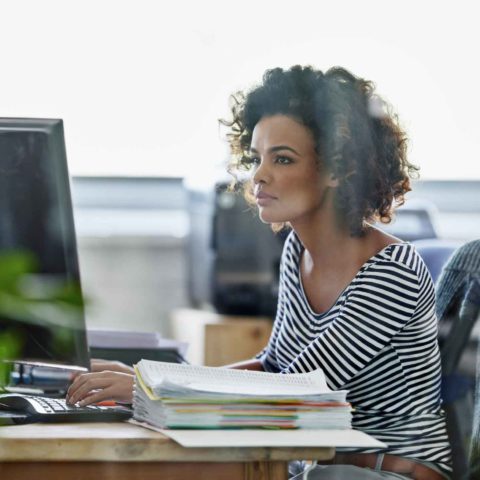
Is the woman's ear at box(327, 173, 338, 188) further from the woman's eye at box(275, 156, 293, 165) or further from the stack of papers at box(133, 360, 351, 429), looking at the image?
the stack of papers at box(133, 360, 351, 429)

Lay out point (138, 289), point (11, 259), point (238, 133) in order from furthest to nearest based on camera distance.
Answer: point (138, 289)
point (238, 133)
point (11, 259)

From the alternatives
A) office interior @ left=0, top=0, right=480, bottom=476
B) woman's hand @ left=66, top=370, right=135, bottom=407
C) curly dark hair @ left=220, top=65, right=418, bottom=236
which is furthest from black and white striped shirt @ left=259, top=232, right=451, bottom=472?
office interior @ left=0, top=0, right=480, bottom=476

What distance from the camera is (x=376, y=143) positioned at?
1.62 m

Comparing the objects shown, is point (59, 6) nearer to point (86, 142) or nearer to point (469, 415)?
point (86, 142)

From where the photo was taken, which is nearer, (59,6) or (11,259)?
(11,259)

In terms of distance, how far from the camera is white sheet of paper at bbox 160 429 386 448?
904mm

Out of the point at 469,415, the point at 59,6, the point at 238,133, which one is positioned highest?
the point at 59,6

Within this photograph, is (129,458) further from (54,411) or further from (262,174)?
(262,174)

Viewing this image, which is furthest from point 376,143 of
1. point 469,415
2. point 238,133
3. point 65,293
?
point 65,293

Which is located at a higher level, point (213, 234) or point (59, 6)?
point (59, 6)

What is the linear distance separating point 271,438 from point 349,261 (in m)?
0.62

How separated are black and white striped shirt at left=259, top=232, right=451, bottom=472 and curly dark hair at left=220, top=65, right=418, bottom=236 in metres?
0.16

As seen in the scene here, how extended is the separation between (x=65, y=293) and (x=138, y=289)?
292 cm

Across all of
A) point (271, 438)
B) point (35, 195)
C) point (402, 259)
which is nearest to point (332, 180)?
point (402, 259)
